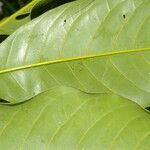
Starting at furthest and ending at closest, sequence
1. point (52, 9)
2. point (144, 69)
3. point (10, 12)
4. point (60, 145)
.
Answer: point (10, 12) < point (52, 9) < point (144, 69) < point (60, 145)

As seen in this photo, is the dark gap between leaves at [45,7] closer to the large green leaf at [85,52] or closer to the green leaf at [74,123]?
the large green leaf at [85,52]

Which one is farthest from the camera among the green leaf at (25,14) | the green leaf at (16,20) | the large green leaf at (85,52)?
the green leaf at (16,20)

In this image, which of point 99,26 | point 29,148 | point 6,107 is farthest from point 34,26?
point 29,148

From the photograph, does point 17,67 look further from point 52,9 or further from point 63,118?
point 63,118

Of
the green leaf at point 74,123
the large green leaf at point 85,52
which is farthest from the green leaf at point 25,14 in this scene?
the green leaf at point 74,123

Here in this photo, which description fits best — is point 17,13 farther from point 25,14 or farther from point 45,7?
point 45,7

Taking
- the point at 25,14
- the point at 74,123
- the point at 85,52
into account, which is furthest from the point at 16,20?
the point at 74,123
